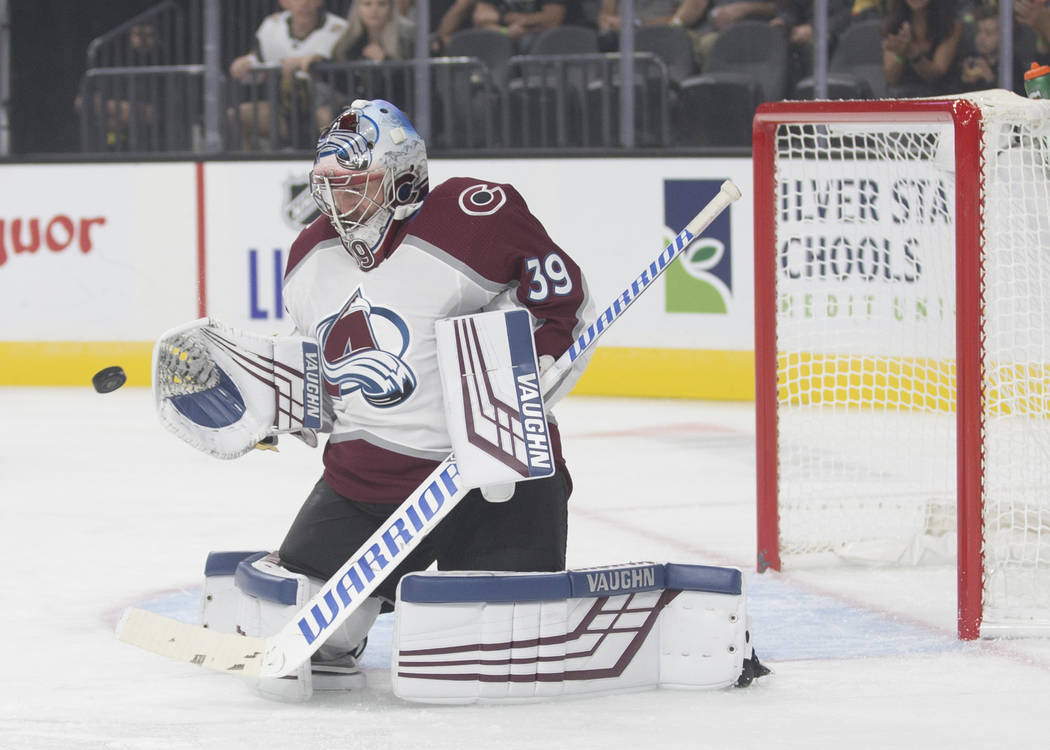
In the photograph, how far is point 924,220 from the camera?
211 inches

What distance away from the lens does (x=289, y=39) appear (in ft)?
25.0

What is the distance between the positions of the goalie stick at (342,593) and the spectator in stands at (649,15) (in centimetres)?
469

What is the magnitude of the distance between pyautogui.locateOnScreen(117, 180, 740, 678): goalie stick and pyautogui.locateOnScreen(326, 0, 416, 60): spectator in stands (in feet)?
15.7

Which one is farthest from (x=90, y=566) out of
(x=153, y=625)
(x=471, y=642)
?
(x=471, y=642)

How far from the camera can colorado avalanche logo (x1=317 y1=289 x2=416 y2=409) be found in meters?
2.83

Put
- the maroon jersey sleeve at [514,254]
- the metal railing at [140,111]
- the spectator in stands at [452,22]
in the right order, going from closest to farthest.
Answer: the maroon jersey sleeve at [514,254] → the metal railing at [140,111] → the spectator in stands at [452,22]

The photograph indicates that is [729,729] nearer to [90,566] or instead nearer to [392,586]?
[392,586]

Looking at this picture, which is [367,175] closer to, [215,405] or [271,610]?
[215,405]

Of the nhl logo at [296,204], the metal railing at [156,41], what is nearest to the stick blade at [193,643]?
the nhl logo at [296,204]

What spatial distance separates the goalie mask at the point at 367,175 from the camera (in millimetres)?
2785

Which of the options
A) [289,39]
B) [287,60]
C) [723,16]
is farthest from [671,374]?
[289,39]

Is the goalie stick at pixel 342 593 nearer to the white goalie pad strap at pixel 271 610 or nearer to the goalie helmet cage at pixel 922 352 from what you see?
the white goalie pad strap at pixel 271 610

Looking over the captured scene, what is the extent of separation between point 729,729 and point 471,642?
0.40 meters

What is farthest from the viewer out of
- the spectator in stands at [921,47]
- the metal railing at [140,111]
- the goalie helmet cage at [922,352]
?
the metal railing at [140,111]
